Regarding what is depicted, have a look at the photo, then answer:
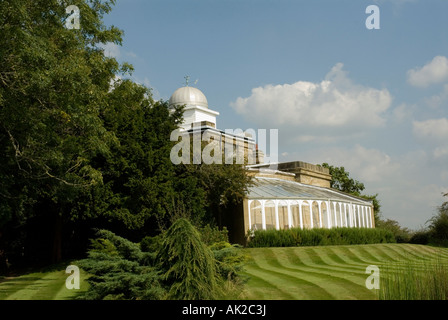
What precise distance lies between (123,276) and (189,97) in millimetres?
Result: 34840

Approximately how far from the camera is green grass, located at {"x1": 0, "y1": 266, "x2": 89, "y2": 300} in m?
13.6

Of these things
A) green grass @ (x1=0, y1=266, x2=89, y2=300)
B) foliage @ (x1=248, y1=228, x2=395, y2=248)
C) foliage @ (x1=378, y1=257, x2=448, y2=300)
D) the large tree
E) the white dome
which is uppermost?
the white dome

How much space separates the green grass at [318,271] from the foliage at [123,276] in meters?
2.49

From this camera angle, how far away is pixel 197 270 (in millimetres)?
10609

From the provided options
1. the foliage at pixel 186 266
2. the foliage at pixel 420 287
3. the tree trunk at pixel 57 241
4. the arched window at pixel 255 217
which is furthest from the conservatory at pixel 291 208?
the foliage at pixel 420 287

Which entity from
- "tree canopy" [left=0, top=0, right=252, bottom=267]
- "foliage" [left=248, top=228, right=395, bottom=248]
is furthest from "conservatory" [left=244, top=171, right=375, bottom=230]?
"tree canopy" [left=0, top=0, right=252, bottom=267]

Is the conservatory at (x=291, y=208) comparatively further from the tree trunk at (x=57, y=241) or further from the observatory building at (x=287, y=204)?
the tree trunk at (x=57, y=241)

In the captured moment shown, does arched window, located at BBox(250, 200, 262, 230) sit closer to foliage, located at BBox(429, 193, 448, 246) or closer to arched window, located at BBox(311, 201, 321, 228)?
arched window, located at BBox(311, 201, 321, 228)

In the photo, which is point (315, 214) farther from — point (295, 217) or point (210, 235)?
point (210, 235)

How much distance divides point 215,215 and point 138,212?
21.4 feet

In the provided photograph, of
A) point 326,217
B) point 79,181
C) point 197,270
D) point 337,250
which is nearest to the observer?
point 197,270

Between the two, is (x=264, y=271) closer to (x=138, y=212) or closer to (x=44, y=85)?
(x=138, y=212)

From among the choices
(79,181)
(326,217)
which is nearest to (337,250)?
(326,217)

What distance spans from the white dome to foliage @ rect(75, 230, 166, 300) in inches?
1295
